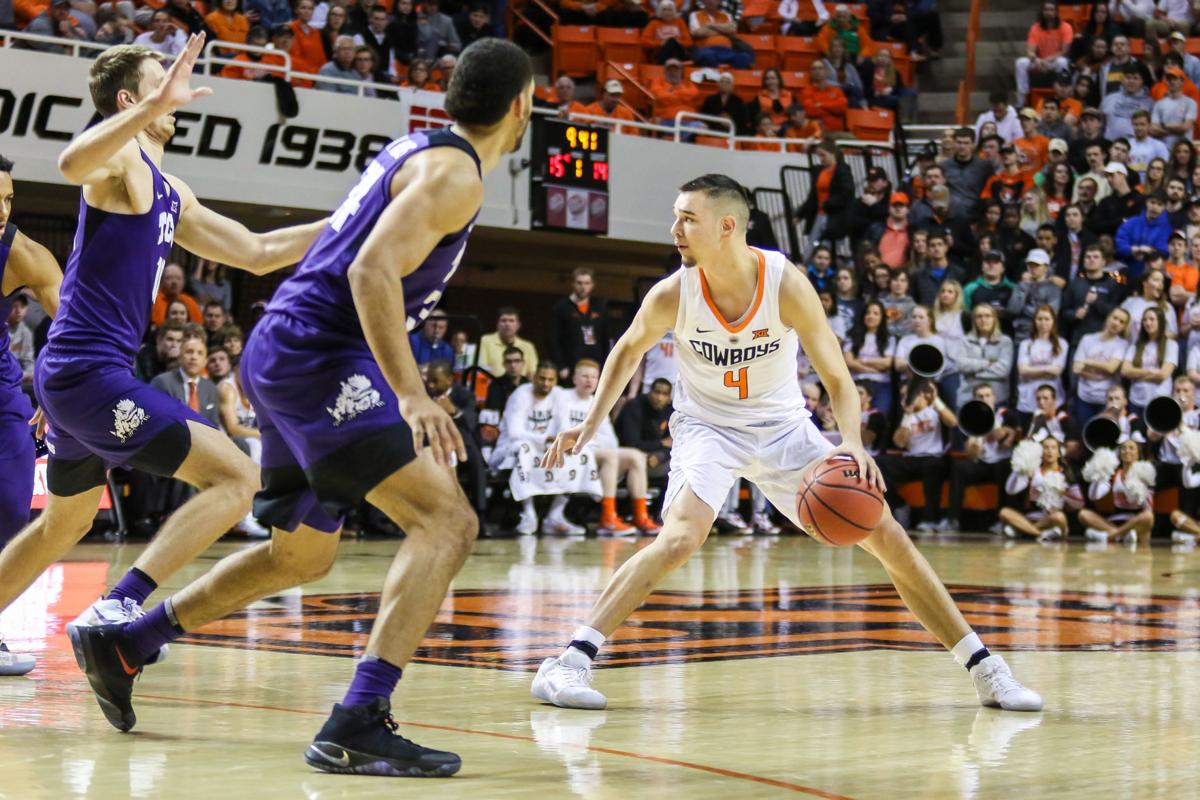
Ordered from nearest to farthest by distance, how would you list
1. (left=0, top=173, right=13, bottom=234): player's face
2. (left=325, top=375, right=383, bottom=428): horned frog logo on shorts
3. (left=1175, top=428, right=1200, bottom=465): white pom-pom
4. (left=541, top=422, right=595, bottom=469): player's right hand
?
(left=325, top=375, right=383, bottom=428): horned frog logo on shorts
(left=541, top=422, right=595, bottom=469): player's right hand
(left=0, top=173, right=13, bottom=234): player's face
(left=1175, top=428, right=1200, bottom=465): white pom-pom

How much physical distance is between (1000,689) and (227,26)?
13.0m

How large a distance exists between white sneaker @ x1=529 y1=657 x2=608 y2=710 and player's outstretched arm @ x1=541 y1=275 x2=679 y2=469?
677 millimetres

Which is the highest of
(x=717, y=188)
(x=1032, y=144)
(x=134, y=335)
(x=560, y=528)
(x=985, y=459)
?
(x=1032, y=144)

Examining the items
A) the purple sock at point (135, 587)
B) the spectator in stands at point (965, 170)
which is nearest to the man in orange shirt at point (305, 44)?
the spectator in stands at point (965, 170)

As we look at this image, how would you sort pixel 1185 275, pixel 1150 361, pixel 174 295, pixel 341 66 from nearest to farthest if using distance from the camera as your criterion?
pixel 174 295, pixel 1150 361, pixel 1185 275, pixel 341 66

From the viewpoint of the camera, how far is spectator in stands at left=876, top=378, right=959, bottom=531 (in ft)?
48.9

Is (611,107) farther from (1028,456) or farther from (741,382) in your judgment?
(741,382)

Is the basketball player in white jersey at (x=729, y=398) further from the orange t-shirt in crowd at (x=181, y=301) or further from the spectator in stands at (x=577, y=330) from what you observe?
the spectator in stands at (x=577, y=330)

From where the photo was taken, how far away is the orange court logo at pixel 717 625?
6.23 metres

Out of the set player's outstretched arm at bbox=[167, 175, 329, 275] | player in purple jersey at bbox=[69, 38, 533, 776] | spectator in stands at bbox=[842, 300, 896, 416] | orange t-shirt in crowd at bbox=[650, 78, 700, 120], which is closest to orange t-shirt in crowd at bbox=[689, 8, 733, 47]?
orange t-shirt in crowd at bbox=[650, 78, 700, 120]

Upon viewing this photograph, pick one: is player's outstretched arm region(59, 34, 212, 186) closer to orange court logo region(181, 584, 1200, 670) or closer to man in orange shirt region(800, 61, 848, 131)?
orange court logo region(181, 584, 1200, 670)

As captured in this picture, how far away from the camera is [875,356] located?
49.5 ft

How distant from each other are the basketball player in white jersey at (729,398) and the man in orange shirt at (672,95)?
13888 millimetres

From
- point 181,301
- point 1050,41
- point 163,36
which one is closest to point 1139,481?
point 1050,41
